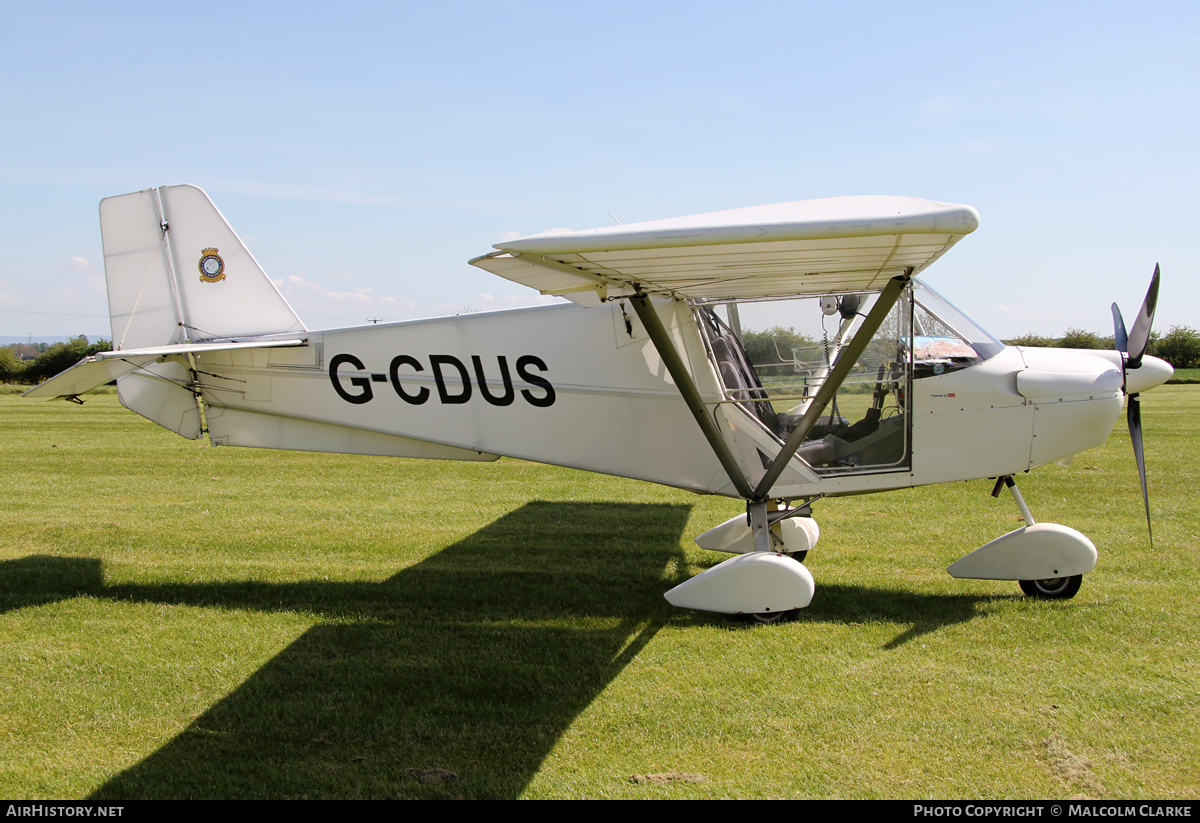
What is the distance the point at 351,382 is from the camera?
622 centimetres

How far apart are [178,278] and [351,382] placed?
1.84 meters

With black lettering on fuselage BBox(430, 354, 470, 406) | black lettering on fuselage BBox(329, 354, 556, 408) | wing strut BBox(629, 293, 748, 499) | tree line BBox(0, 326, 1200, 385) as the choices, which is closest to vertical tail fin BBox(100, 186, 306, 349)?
black lettering on fuselage BBox(329, 354, 556, 408)

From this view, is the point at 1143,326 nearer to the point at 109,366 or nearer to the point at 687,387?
the point at 687,387

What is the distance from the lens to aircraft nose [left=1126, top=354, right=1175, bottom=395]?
5.64 meters

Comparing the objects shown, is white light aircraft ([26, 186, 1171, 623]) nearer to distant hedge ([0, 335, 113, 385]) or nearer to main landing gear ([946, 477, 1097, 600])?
main landing gear ([946, 477, 1097, 600])

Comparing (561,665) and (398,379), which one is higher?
(398,379)

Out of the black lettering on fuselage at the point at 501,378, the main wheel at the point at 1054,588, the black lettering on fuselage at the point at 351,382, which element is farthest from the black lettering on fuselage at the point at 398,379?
the main wheel at the point at 1054,588

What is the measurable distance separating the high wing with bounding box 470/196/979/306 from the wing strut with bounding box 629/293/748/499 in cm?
13

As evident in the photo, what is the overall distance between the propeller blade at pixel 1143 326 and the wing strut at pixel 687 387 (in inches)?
111

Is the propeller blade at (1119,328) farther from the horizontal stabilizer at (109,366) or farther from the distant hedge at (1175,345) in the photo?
the distant hedge at (1175,345)

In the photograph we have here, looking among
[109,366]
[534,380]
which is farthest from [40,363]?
[534,380]

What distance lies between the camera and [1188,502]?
29.9 ft

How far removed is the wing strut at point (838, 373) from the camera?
466cm
